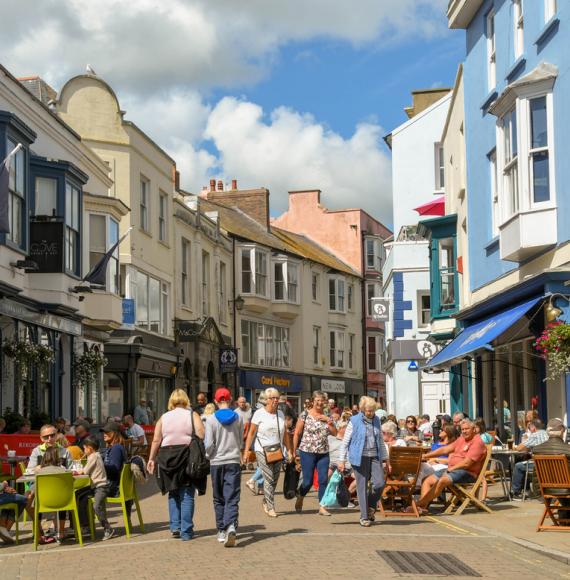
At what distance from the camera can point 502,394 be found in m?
24.4

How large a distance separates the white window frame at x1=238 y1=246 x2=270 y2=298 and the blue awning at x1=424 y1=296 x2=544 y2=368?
27608mm

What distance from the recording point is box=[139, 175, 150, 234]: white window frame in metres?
37.5

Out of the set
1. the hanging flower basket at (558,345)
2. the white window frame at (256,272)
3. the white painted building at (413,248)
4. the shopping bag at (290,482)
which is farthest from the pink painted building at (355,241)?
the hanging flower basket at (558,345)

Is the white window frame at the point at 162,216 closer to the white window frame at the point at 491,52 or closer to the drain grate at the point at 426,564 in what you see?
the white window frame at the point at 491,52

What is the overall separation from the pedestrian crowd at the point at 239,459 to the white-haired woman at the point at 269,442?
0.05 feet

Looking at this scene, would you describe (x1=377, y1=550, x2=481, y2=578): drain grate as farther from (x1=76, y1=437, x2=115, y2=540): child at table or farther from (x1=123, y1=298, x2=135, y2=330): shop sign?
(x1=123, y1=298, x2=135, y2=330): shop sign

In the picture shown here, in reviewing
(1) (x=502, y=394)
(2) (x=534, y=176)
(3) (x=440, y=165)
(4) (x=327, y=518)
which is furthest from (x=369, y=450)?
(3) (x=440, y=165)

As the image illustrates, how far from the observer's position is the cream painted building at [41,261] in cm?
2275

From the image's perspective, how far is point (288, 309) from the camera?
56406 millimetres

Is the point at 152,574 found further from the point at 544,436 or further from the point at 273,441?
the point at 544,436

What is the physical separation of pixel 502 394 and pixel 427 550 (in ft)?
42.3

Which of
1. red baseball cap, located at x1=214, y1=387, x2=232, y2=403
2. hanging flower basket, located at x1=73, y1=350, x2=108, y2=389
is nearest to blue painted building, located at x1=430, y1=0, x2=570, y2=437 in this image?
red baseball cap, located at x1=214, y1=387, x2=232, y2=403

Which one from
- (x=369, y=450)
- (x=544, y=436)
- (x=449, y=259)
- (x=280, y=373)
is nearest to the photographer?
(x=369, y=450)

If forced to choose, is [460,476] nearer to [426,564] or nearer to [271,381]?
[426,564]
